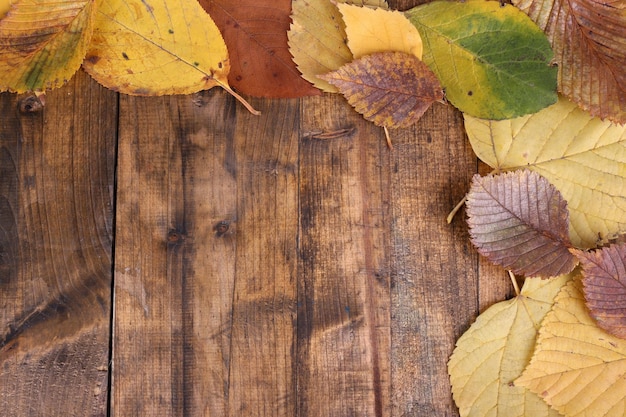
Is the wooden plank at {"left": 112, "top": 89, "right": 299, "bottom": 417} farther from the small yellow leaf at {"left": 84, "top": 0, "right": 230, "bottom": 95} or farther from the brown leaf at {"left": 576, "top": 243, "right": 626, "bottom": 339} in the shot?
the brown leaf at {"left": 576, "top": 243, "right": 626, "bottom": 339}

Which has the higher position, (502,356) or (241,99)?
(241,99)

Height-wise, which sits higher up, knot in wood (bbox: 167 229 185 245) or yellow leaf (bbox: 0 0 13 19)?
yellow leaf (bbox: 0 0 13 19)

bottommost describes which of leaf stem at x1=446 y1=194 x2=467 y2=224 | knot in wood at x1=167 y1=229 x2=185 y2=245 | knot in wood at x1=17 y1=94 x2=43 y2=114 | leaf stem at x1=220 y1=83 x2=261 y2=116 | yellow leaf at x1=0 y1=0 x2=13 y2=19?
knot in wood at x1=167 y1=229 x2=185 y2=245

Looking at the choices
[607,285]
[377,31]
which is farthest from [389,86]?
[607,285]

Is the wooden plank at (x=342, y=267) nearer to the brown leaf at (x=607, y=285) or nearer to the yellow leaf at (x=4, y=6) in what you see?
the brown leaf at (x=607, y=285)

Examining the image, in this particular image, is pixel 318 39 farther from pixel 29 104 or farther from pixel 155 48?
pixel 29 104

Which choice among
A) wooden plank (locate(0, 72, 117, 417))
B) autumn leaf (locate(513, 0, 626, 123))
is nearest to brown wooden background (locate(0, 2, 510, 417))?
wooden plank (locate(0, 72, 117, 417))

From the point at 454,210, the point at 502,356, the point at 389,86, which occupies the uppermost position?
the point at 389,86
